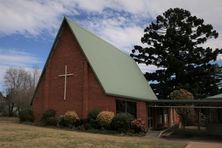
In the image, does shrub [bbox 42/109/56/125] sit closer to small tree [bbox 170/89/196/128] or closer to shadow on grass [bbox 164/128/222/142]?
shadow on grass [bbox 164/128/222/142]

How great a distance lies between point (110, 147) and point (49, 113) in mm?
14504

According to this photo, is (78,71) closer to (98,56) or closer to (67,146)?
(98,56)

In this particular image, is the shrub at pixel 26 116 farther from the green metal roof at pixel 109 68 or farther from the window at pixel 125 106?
the window at pixel 125 106

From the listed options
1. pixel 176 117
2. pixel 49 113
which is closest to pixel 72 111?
pixel 49 113

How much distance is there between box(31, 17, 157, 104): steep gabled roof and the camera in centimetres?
2791

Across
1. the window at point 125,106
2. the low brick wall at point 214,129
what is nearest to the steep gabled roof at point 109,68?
the window at point 125,106

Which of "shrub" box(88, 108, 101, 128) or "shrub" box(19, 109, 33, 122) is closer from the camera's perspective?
"shrub" box(88, 108, 101, 128)

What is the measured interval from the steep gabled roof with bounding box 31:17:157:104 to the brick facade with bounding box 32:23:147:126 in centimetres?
54

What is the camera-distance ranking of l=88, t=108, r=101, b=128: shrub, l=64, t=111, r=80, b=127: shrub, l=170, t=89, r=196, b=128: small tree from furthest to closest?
l=170, t=89, r=196, b=128: small tree, l=64, t=111, r=80, b=127: shrub, l=88, t=108, r=101, b=128: shrub

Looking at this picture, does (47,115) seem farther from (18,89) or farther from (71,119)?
(18,89)

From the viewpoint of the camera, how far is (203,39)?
47.5 meters

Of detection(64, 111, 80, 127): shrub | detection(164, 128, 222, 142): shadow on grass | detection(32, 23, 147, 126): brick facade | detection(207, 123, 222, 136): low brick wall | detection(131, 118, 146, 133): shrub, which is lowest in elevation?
detection(164, 128, 222, 142): shadow on grass

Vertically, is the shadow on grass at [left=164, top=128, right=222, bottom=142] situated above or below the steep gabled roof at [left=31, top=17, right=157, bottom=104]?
below

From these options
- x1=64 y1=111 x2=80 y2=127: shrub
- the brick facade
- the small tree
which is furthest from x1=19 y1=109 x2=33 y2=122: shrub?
the small tree
